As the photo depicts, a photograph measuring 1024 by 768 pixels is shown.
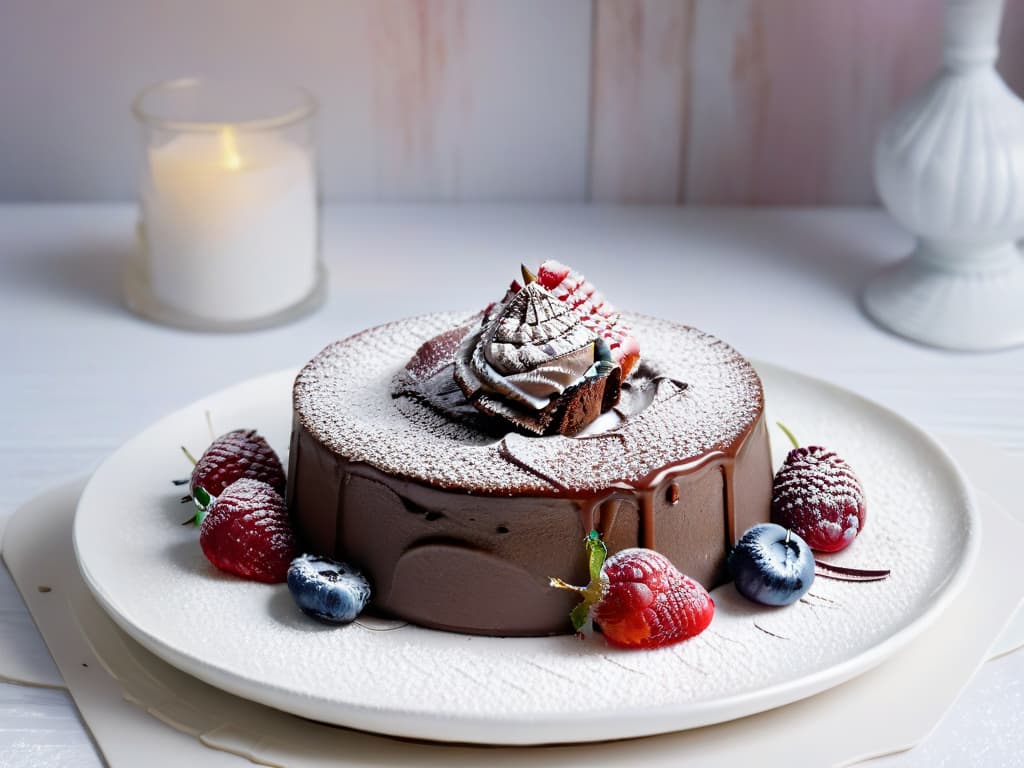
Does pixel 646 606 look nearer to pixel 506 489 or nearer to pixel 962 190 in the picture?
pixel 506 489

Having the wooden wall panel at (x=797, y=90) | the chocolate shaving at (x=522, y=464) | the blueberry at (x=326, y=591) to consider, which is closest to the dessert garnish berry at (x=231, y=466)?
the blueberry at (x=326, y=591)

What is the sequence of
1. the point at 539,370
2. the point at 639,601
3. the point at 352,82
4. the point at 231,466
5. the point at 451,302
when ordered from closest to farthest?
the point at 639,601 → the point at 539,370 → the point at 231,466 → the point at 451,302 → the point at 352,82

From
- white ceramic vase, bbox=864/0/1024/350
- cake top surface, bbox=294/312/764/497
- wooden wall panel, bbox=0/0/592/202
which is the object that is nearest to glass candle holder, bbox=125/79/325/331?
wooden wall panel, bbox=0/0/592/202

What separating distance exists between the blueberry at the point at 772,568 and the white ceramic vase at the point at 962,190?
38.1 inches

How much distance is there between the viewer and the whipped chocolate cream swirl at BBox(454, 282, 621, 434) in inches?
58.2

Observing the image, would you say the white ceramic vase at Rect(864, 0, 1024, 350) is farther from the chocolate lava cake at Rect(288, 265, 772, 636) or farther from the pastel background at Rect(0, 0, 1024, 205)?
the chocolate lava cake at Rect(288, 265, 772, 636)

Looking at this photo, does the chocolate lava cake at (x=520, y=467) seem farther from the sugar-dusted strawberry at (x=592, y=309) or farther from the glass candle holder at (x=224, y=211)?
the glass candle holder at (x=224, y=211)

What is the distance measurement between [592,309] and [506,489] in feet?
0.88

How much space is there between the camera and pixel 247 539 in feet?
4.87

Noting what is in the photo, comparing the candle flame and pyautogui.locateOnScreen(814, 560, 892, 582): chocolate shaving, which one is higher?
the candle flame

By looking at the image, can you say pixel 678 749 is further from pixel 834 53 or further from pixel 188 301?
pixel 834 53

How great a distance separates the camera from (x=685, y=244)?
2.70 metres

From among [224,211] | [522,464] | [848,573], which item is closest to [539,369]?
[522,464]

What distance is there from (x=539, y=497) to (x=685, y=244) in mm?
1387
